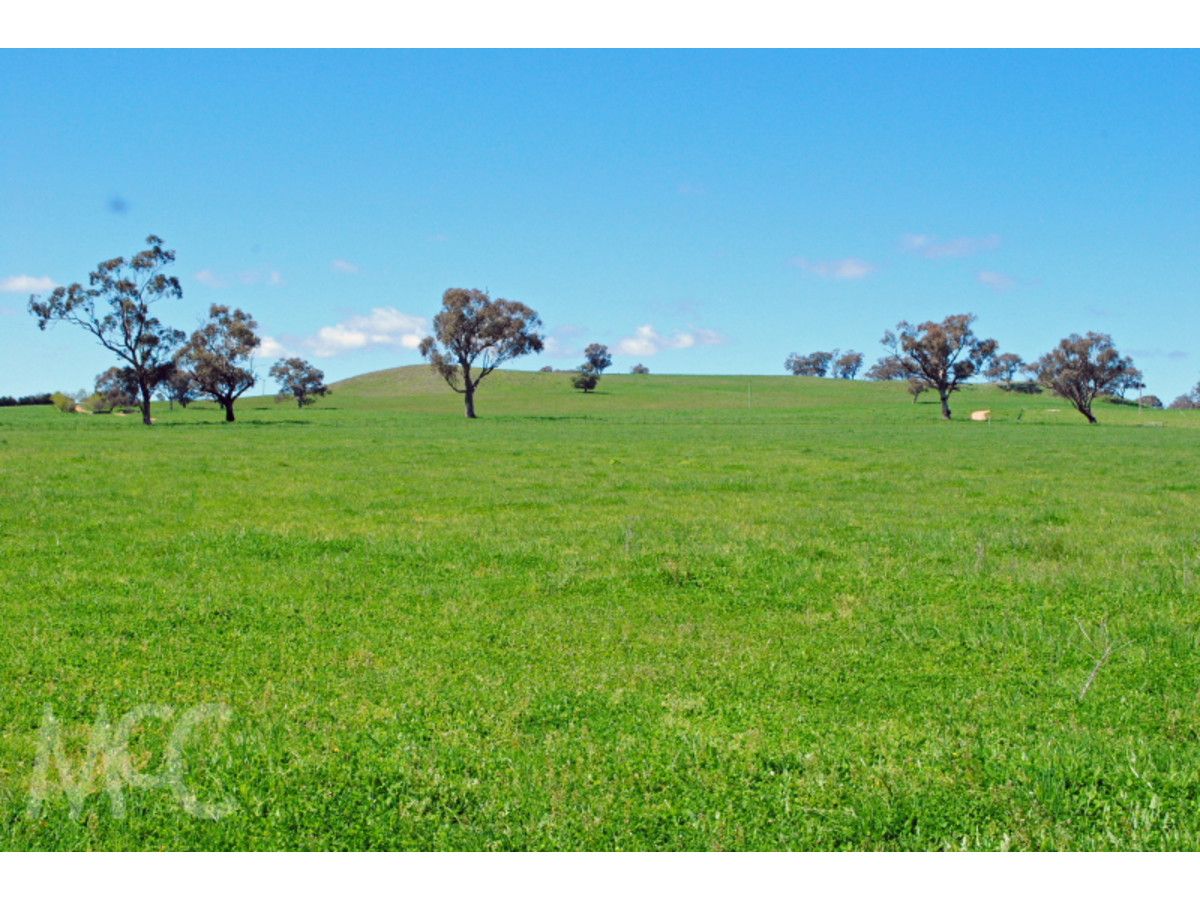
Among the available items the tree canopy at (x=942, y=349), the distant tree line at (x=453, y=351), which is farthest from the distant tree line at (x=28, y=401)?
the tree canopy at (x=942, y=349)

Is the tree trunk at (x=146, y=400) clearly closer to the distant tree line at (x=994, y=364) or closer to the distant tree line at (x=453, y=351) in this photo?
the distant tree line at (x=453, y=351)

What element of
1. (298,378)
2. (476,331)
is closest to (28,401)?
(298,378)

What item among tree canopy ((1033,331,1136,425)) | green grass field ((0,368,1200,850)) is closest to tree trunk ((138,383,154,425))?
green grass field ((0,368,1200,850))

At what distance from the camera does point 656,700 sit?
296 inches

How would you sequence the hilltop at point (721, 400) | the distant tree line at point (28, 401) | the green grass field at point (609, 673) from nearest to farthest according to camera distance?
the green grass field at point (609, 673)
the hilltop at point (721, 400)
the distant tree line at point (28, 401)

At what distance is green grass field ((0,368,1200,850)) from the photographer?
5668 mm

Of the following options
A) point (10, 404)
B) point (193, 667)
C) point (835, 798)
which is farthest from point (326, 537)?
point (10, 404)

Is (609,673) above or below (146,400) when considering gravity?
below

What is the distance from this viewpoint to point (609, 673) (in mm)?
8156

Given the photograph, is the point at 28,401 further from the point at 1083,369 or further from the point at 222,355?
the point at 1083,369

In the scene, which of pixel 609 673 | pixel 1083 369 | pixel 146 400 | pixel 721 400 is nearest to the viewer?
pixel 609 673

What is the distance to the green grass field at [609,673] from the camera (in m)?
5.67

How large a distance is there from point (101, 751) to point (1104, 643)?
9288 millimetres

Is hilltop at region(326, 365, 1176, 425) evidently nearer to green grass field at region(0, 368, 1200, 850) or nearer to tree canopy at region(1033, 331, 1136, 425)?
tree canopy at region(1033, 331, 1136, 425)
